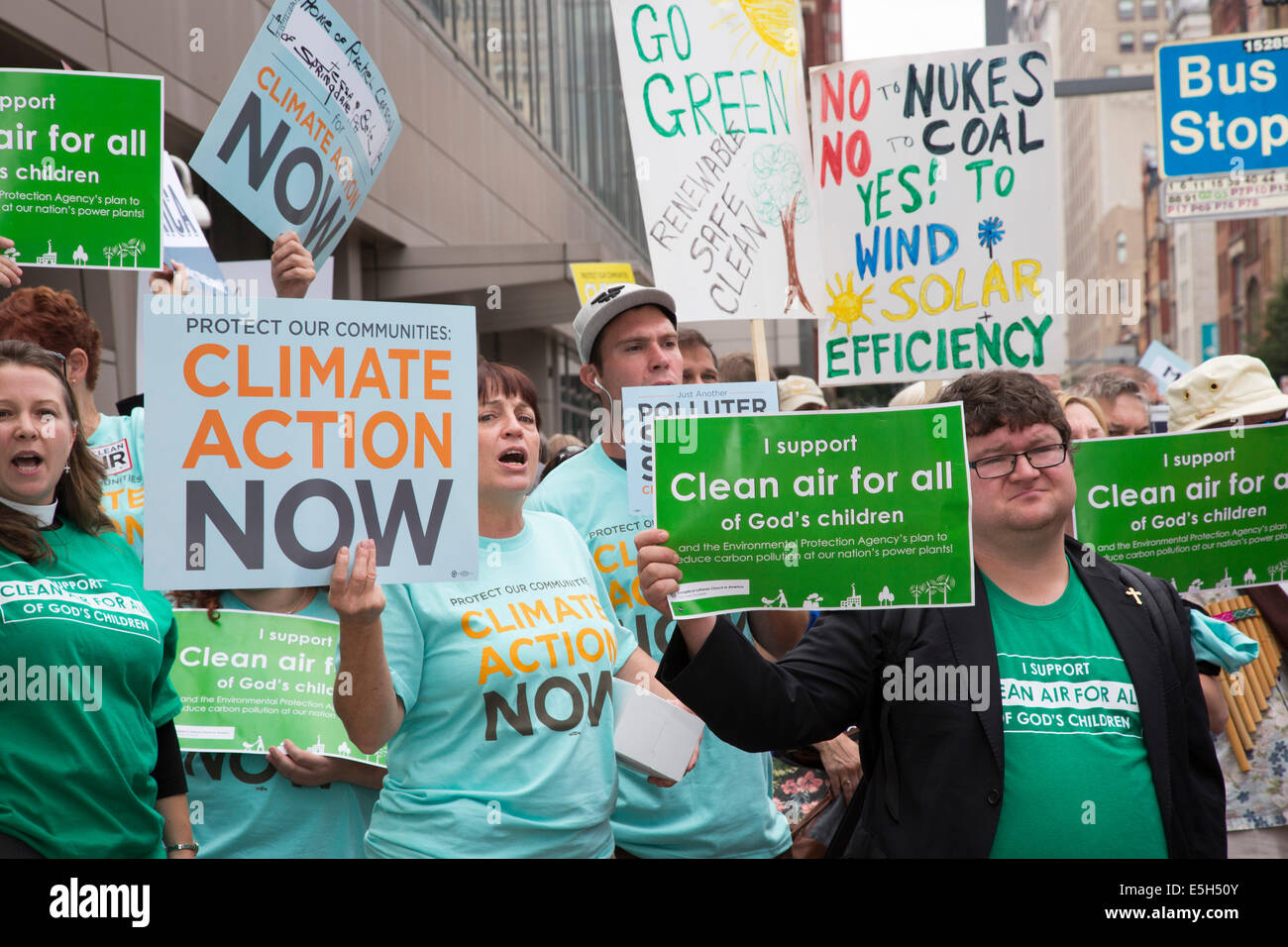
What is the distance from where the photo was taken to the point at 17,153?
4039mm

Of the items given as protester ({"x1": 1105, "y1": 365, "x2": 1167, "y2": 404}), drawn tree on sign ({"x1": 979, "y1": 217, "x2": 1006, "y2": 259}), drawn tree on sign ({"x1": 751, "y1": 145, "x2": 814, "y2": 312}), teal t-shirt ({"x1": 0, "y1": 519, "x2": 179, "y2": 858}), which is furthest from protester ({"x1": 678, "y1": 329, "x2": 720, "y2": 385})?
protester ({"x1": 1105, "y1": 365, "x2": 1167, "y2": 404})

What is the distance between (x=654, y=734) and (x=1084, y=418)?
7.84 ft

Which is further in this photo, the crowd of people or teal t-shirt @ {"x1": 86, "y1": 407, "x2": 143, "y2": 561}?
teal t-shirt @ {"x1": 86, "y1": 407, "x2": 143, "y2": 561}

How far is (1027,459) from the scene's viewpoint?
286 cm

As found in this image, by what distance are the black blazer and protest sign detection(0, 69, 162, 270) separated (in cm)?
246

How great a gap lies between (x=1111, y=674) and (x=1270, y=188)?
508 centimetres

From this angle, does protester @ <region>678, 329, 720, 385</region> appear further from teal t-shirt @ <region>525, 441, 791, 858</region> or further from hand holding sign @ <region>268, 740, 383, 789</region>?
hand holding sign @ <region>268, 740, 383, 789</region>

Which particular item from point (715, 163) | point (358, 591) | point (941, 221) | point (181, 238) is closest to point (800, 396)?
point (941, 221)

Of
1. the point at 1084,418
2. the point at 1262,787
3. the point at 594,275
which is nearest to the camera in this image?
the point at 1262,787

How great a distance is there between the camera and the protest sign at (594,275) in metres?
7.42

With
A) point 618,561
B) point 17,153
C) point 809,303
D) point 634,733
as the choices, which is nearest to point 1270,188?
point 809,303

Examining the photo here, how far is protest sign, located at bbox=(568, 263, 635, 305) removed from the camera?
7.42 metres

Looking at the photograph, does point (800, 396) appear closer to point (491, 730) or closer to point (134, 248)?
point (134, 248)
